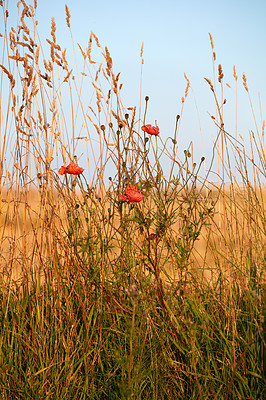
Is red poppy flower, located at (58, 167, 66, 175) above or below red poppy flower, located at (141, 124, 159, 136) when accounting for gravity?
below

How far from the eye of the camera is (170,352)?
1.78 m

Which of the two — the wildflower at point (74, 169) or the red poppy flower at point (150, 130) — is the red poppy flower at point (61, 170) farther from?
the red poppy flower at point (150, 130)

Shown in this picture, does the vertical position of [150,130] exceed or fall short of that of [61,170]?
it exceeds it

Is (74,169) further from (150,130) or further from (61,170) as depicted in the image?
(150,130)

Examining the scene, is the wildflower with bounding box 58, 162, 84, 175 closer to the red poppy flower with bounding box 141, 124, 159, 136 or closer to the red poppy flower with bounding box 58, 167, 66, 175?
the red poppy flower with bounding box 58, 167, 66, 175

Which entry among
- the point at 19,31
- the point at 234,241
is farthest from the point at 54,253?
the point at 19,31

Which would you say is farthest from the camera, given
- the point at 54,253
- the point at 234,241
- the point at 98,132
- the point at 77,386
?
the point at 234,241

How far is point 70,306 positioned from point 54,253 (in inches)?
10.7

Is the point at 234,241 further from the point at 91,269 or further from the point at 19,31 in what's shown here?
the point at 19,31

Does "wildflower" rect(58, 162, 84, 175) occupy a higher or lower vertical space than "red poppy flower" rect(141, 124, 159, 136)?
lower

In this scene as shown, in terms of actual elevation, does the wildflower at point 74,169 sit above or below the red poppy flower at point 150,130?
below

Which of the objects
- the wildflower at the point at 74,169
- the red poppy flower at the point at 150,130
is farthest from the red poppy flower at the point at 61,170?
the red poppy flower at the point at 150,130

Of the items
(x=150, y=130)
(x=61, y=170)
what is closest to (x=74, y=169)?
(x=61, y=170)

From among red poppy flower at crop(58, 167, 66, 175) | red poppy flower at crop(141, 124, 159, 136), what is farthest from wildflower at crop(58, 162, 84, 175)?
red poppy flower at crop(141, 124, 159, 136)
